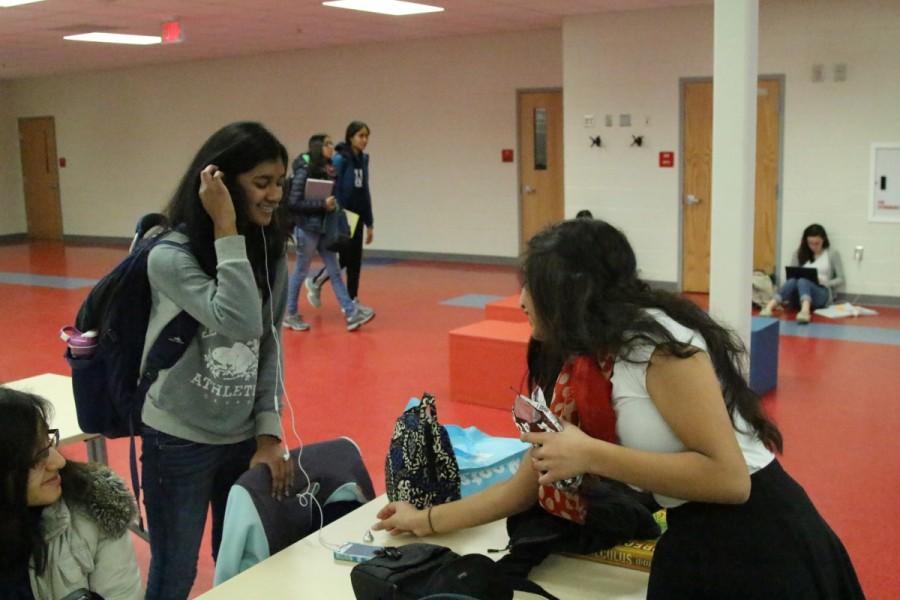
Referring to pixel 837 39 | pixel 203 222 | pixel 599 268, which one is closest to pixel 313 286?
pixel 837 39

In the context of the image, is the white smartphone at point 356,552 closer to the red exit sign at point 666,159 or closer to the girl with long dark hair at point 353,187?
the girl with long dark hair at point 353,187

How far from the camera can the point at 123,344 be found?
7.07ft

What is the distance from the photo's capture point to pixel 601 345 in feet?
5.22

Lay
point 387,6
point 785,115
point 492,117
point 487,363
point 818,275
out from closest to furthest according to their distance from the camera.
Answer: point 487,363 → point 818,275 → point 785,115 → point 387,6 → point 492,117

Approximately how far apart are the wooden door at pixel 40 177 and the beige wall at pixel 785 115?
Result: 10.1 metres

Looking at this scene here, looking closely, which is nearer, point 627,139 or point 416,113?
point 627,139

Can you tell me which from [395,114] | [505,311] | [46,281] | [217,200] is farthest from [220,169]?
[46,281]

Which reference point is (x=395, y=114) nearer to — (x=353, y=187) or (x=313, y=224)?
(x=353, y=187)

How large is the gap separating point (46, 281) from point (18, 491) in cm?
1001

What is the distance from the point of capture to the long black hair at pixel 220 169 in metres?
2.09

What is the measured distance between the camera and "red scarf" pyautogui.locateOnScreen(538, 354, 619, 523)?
5.31 ft

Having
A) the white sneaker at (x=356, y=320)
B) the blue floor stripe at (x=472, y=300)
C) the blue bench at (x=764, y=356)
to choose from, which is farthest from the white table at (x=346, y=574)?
the blue floor stripe at (x=472, y=300)

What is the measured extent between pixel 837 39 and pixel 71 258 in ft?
34.0

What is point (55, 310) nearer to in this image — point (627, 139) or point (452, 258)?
point (452, 258)
